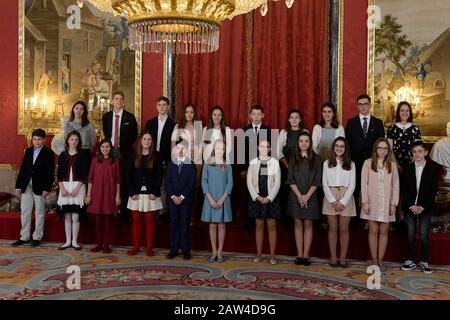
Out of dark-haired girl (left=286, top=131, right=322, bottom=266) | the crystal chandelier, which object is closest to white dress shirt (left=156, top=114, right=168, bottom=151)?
dark-haired girl (left=286, top=131, right=322, bottom=266)

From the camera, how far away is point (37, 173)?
688 cm

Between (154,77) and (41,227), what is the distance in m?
2.86

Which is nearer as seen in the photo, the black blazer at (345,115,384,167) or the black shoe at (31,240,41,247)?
the black blazer at (345,115,384,167)

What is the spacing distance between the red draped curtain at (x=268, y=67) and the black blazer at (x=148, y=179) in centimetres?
166

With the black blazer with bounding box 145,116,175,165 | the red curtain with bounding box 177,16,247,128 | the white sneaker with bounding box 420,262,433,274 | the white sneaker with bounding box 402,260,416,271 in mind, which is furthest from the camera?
the red curtain with bounding box 177,16,247,128

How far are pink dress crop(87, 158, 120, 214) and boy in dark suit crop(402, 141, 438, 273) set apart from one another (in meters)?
3.58

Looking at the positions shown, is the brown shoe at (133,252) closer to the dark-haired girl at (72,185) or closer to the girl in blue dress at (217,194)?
the dark-haired girl at (72,185)

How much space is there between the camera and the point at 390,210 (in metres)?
5.82

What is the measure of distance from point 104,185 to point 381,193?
11.2ft

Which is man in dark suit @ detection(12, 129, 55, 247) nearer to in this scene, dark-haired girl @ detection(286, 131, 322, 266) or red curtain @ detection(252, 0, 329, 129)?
red curtain @ detection(252, 0, 329, 129)

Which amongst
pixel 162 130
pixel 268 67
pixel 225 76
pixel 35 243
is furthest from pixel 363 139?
pixel 35 243

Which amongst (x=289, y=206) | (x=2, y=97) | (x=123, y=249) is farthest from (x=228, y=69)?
(x=2, y=97)

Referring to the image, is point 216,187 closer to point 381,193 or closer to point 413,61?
point 381,193

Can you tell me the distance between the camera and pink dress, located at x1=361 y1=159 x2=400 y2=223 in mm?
5758
